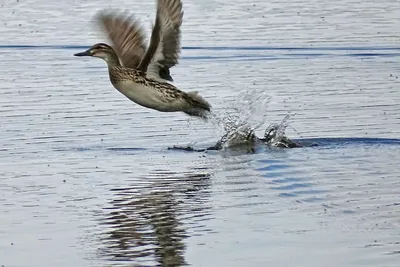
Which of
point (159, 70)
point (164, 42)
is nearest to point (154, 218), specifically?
point (164, 42)

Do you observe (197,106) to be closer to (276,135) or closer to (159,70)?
(159,70)

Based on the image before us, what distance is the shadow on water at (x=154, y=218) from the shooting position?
7.72 meters

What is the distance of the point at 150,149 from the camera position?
38.4 feet

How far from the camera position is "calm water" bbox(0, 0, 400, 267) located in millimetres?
7953

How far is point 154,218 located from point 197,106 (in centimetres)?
332

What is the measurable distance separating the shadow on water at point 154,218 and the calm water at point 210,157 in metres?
0.01

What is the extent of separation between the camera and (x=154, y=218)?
347 inches

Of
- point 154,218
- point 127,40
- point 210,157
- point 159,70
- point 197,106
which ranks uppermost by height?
point 127,40

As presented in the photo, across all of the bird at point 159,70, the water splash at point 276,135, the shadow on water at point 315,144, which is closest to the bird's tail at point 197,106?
the bird at point 159,70

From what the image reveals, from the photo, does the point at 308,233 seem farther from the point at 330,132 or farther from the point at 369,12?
the point at 369,12

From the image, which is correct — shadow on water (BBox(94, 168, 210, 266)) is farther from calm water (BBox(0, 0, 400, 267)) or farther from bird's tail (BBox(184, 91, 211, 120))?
bird's tail (BBox(184, 91, 211, 120))

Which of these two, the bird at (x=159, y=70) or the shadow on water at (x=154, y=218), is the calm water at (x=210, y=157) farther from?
the bird at (x=159, y=70)

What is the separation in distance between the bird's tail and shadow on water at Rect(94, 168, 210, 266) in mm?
1241

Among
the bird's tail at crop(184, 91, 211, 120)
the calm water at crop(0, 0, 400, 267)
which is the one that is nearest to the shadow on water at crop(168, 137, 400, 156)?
the calm water at crop(0, 0, 400, 267)
